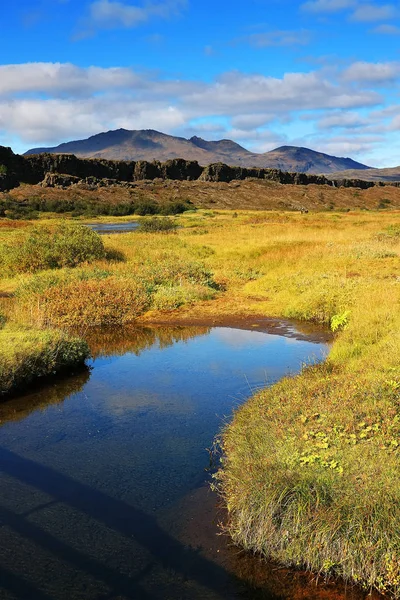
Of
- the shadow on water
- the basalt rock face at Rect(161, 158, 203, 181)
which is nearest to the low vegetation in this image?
the basalt rock face at Rect(161, 158, 203, 181)

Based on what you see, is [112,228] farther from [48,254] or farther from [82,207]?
[82,207]

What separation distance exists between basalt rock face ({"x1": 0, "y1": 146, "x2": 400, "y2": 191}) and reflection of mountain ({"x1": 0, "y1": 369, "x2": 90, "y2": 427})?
101042 mm

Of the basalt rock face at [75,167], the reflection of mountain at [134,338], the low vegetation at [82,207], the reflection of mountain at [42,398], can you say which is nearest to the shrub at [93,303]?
the reflection of mountain at [134,338]

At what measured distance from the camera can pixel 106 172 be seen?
145m

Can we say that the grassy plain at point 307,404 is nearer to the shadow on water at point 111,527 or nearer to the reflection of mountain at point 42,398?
the shadow on water at point 111,527

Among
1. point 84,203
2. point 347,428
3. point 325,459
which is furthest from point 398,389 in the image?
point 84,203

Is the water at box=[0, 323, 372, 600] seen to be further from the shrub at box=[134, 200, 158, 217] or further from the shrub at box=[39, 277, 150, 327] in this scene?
the shrub at box=[134, 200, 158, 217]

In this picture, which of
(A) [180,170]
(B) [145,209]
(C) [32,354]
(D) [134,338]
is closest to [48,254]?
(D) [134,338]

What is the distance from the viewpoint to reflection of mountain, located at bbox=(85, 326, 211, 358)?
53.3 ft

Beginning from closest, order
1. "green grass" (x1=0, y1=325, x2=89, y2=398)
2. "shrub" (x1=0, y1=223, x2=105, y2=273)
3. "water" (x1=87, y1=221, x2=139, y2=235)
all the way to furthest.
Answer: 1. "green grass" (x1=0, y1=325, x2=89, y2=398)
2. "shrub" (x1=0, y1=223, x2=105, y2=273)
3. "water" (x1=87, y1=221, x2=139, y2=235)

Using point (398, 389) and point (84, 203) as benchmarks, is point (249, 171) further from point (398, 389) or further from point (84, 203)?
point (398, 389)

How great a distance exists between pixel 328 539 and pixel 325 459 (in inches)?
52.3

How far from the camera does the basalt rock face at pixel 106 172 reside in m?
116

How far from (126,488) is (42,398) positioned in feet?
15.3
